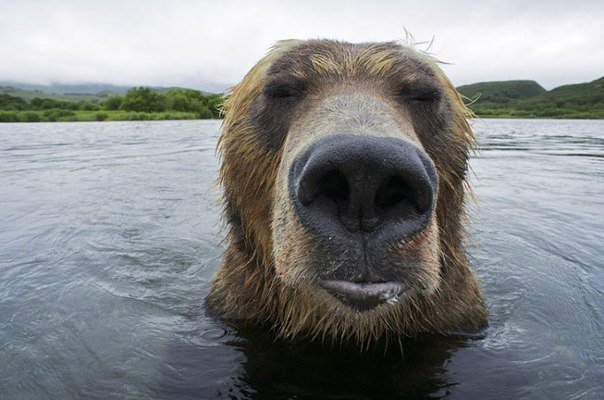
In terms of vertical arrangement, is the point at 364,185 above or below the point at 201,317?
above

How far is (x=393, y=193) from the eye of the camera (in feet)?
7.89

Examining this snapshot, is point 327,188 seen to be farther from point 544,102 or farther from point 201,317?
point 544,102

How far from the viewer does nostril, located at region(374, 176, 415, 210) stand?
7.73 feet

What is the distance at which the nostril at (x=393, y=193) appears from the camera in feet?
7.73

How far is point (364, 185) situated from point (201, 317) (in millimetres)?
2903

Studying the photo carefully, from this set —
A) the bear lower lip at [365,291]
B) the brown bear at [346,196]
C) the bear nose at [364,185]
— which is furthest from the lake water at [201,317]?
the bear nose at [364,185]

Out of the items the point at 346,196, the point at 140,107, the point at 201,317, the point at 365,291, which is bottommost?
the point at 201,317

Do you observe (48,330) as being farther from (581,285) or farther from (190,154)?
(190,154)

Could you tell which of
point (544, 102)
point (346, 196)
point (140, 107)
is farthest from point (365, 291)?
point (544, 102)

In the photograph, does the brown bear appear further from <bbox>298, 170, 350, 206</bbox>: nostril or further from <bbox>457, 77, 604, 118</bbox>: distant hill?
<bbox>457, 77, 604, 118</bbox>: distant hill

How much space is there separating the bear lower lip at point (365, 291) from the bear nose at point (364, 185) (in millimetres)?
310

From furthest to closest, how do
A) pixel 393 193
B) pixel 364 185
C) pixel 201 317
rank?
pixel 201 317
pixel 393 193
pixel 364 185

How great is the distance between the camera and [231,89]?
4.72m

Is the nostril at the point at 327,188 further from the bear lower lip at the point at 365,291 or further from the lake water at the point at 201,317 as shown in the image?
the lake water at the point at 201,317
